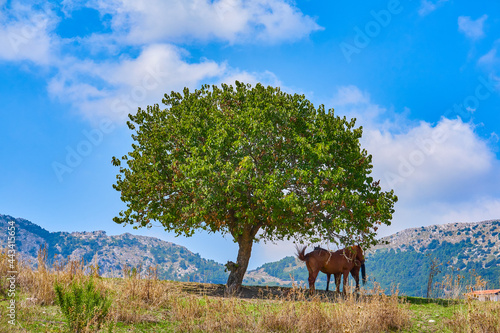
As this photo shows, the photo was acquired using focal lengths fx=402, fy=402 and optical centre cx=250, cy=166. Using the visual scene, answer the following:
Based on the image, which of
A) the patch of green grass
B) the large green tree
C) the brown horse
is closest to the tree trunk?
the large green tree

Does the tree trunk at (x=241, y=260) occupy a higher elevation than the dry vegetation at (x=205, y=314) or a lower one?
higher


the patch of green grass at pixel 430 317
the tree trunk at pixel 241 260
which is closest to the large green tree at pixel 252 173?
the tree trunk at pixel 241 260

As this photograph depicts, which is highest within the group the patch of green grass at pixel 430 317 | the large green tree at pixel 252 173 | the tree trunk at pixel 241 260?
the large green tree at pixel 252 173

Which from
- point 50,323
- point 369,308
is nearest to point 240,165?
point 369,308

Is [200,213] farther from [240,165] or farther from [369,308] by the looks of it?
[369,308]

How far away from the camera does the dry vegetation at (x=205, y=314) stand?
444 inches

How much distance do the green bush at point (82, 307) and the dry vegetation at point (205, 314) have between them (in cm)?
39

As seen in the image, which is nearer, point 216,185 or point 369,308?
point 369,308

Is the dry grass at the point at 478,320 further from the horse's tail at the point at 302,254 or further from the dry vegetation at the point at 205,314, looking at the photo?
the horse's tail at the point at 302,254

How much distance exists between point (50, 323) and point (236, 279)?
13.3 metres

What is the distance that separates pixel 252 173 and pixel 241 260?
20.8ft

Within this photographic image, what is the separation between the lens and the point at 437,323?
45.3ft
